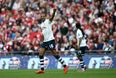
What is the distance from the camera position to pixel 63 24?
34.0 metres

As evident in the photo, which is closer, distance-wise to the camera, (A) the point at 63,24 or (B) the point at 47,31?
(B) the point at 47,31

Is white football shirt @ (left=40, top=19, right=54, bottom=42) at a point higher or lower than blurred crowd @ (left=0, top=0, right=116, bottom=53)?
lower

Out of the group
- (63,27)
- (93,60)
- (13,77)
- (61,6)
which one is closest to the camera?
(13,77)

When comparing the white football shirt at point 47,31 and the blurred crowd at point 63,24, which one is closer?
the white football shirt at point 47,31

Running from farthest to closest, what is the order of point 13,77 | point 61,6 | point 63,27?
1. point 61,6
2. point 63,27
3. point 13,77

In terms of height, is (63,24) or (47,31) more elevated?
(63,24)

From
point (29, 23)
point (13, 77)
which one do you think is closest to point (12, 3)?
point (29, 23)

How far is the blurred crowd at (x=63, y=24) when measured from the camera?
32.3m

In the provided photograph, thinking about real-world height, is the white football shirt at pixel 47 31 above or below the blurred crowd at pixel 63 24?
below

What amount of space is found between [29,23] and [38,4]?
96.8 inches

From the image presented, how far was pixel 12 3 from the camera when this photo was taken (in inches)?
1510

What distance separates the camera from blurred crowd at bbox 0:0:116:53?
32.3m

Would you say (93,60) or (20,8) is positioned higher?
(20,8)

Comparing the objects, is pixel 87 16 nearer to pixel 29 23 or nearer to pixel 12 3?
pixel 29 23
